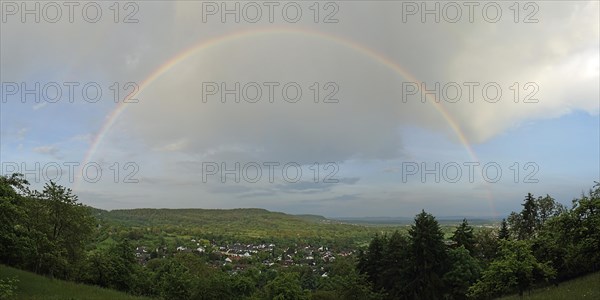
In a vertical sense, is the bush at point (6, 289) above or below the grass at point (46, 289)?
above

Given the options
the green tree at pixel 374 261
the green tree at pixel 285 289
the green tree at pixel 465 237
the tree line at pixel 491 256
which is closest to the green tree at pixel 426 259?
the tree line at pixel 491 256

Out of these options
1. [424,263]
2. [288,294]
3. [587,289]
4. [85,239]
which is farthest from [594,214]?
[85,239]

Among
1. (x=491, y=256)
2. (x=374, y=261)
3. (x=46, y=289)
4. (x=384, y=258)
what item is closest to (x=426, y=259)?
(x=384, y=258)

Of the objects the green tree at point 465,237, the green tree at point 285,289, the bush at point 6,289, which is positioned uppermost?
the bush at point 6,289

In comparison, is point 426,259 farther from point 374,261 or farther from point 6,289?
point 6,289

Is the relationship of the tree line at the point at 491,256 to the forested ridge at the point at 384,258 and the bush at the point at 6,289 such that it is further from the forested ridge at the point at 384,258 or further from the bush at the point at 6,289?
the bush at the point at 6,289

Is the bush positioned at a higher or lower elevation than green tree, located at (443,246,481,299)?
higher

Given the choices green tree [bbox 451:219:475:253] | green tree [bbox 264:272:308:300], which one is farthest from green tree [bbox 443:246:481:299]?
green tree [bbox 264:272:308:300]

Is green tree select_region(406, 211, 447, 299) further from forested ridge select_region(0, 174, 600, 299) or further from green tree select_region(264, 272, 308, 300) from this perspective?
green tree select_region(264, 272, 308, 300)
